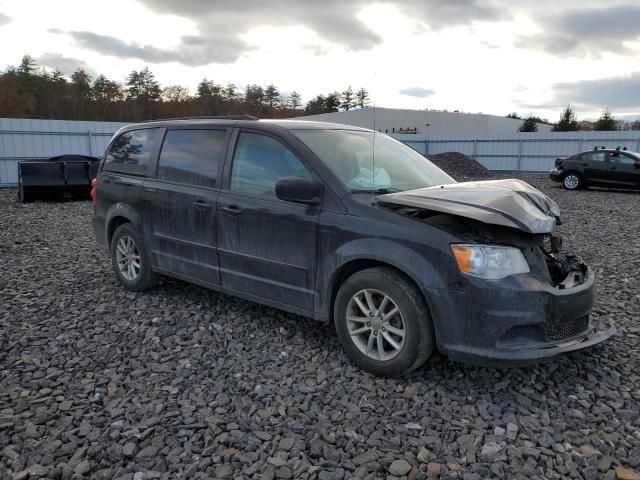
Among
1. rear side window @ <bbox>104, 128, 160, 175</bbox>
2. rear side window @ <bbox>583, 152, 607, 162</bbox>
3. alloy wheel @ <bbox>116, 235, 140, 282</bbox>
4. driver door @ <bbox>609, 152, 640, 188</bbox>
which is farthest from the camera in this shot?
rear side window @ <bbox>583, 152, 607, 162</bbox>

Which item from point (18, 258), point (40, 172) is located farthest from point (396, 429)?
point (40, 172)

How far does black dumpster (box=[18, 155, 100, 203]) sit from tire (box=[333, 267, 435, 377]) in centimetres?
1239

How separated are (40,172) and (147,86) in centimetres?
6028

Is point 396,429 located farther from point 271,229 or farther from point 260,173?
point 260,173

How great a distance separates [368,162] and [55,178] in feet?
39.6

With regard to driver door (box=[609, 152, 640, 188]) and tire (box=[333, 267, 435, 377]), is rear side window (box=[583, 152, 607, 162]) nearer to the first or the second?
driver door (box=[609, 152, 640, 188])

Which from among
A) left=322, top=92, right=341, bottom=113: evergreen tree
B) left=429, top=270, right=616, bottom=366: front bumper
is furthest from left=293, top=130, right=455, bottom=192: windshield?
left=322, top=92, right=341, bottom=113: evergreen tree

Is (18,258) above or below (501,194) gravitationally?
below

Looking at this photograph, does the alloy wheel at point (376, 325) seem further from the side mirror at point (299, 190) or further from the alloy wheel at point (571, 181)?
the alloy wheel at point (571, 181)

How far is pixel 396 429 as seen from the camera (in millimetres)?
2881

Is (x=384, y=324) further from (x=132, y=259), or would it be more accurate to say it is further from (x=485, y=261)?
(x=132, y=259)

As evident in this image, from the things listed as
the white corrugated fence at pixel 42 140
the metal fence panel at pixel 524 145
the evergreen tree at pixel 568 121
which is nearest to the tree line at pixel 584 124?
the evergreen tree at pixel 568 121

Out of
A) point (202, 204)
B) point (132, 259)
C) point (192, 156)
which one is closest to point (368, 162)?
point (202, 204)

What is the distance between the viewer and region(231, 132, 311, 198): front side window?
153 inches
